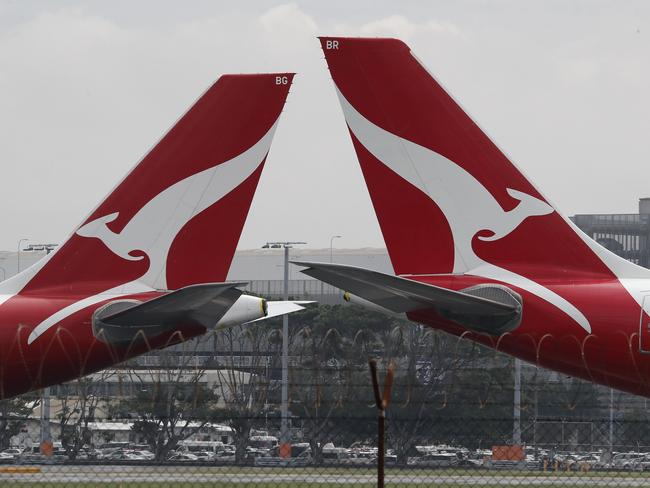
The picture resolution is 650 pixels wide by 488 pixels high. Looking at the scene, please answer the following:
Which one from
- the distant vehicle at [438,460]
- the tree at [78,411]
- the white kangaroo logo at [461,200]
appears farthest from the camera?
the white kangaroo logo at [461,200]

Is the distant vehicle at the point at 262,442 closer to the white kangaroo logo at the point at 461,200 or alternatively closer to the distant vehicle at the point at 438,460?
the distant vehicle at the point at 438,460

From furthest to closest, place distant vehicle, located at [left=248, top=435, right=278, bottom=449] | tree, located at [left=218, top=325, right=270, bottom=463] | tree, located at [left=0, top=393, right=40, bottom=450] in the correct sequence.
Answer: distant vehicle, located at [left=248, top=435, right=278, bottom=449]
tree, located at [left=0, top=393, right=40, bottom=450]
tree, located at [left=218, top=325, right=270, bottom=463]

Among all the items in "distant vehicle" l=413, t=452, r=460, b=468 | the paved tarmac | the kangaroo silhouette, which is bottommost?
the paved tarmac

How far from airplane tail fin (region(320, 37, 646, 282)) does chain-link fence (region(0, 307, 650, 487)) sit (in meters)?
1.65

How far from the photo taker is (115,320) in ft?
65.7

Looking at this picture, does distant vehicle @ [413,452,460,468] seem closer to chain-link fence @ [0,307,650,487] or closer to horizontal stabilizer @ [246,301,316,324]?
chain-link fence @ [0,307,650,487]

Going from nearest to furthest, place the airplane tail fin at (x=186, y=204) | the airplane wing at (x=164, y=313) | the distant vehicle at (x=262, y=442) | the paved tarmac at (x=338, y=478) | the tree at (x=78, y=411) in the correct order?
the tree at (x=78, y=411) < the airplane wing at (x=164, y=313) < the paved tarmac at (x=338, y=478) < the airplane tail fin at (x=186, y=204) < the distant vehicle at (x=262, y=442)

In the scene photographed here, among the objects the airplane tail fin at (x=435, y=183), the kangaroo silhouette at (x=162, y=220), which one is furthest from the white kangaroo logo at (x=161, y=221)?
the airplane tail fin at (x=435, y=183)

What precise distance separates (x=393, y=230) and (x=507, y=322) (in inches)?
106

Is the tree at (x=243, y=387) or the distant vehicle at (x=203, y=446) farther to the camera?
the distant vehicle at (x=203, y=446)

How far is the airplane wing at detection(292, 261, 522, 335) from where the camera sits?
16562mm

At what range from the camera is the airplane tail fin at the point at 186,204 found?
71.0 ft

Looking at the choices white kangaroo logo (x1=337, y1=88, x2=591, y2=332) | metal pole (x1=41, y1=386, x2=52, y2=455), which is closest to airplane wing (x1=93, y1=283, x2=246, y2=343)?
metal pole (x1=41, y1=386, x2=52, y2=455)

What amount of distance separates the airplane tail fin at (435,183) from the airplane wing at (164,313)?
10.8 feet
